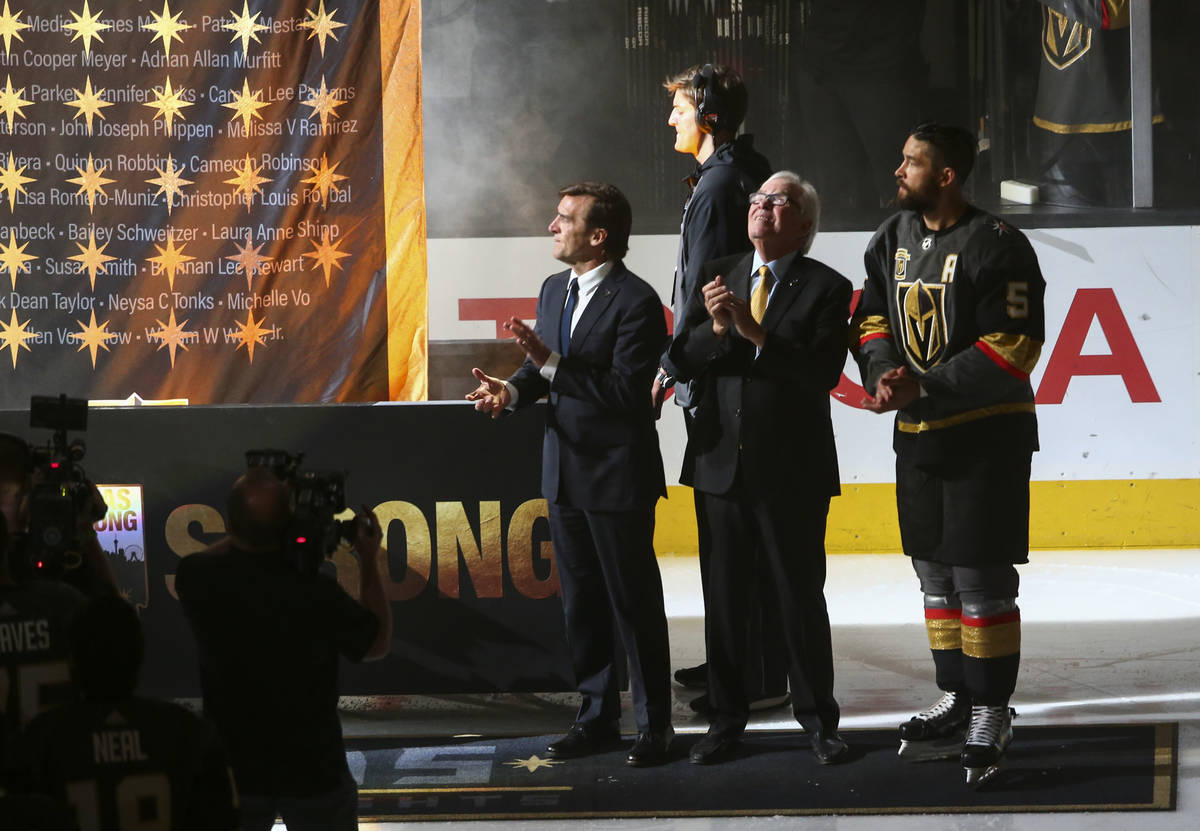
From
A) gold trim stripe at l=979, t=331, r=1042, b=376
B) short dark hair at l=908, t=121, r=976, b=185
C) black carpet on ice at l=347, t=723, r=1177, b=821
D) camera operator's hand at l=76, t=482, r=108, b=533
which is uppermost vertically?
short dark hair at l=908, t=121, r=976, b=185

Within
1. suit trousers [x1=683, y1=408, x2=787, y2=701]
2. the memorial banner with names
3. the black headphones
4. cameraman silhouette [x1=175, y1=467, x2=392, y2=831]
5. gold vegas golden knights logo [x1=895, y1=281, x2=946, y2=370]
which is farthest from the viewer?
the memorial banner with names

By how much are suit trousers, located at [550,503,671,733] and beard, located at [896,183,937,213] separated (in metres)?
1.29

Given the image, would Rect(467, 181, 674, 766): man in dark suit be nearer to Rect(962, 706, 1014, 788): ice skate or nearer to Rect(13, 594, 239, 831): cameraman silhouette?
Rect(962, 706, 1014, 788): ice skate

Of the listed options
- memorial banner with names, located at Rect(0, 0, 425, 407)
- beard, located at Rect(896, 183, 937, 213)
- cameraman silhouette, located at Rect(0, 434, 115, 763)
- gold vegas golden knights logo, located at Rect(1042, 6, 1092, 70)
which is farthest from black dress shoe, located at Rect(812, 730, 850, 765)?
gold vegas golden knights logo, located at Rect(1042, 6, 1092, 70)

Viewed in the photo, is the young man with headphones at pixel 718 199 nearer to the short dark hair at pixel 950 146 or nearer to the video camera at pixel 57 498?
the short dark hair at pixel 950 146

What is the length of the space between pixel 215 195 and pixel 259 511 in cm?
296

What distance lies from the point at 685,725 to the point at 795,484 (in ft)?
3.82

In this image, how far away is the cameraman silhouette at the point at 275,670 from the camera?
10.4 feet

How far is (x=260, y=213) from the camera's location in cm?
595

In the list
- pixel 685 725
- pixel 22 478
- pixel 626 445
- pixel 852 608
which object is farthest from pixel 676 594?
pixel 22 478

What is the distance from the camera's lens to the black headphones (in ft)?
18.5

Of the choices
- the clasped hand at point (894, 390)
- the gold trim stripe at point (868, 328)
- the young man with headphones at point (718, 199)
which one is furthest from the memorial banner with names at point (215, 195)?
the clasped hand at point (894, 390)

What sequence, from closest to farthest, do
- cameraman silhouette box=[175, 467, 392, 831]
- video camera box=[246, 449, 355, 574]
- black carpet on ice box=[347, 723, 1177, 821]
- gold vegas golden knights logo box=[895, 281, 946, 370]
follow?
1. cameraman silhouette box=[175, 467, 392, 831]
2. video camera box=[246, 449, 355, 574]
3. black carpet on ice box=[347, 723, 1177, 821]
4. gold vegas golden knights logo box=[895, 281, 946, 370]

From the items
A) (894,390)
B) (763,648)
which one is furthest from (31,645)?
(763,648)
